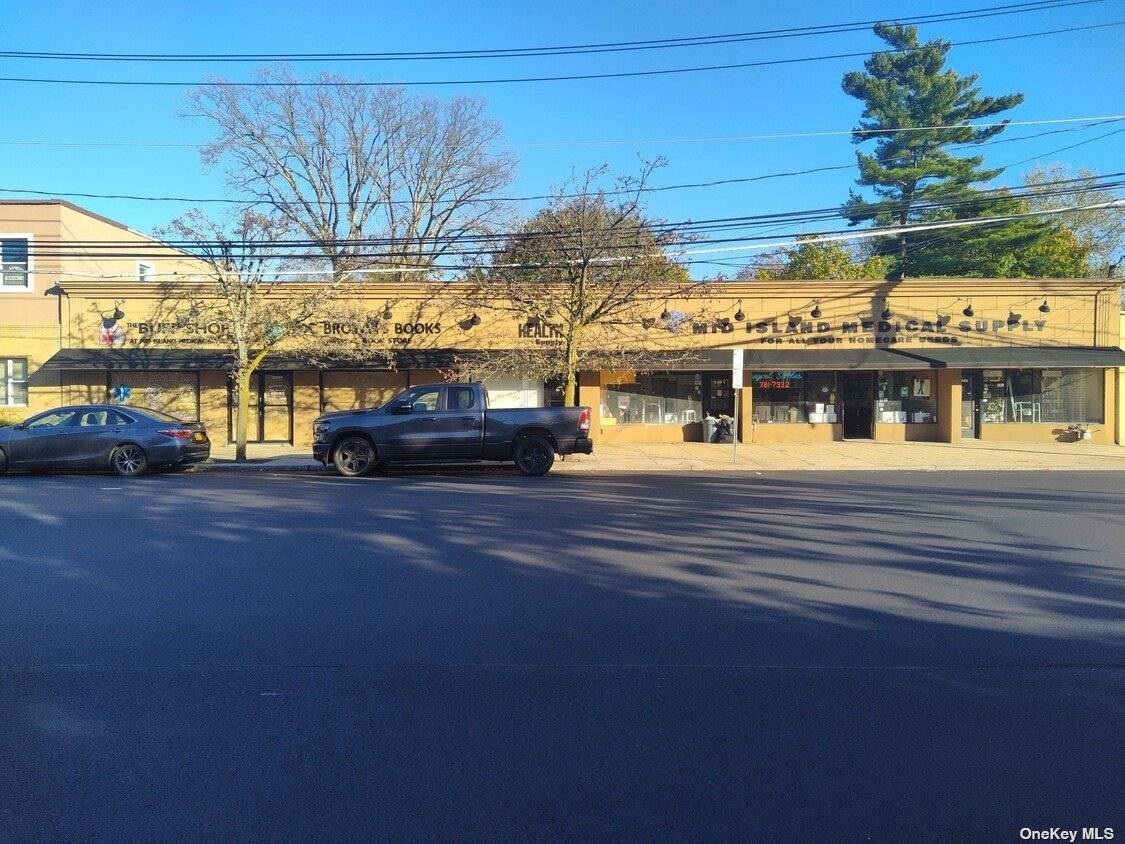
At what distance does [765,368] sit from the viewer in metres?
25.8

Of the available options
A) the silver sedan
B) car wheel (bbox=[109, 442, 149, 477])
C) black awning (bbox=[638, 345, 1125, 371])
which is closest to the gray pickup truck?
the silver sedan

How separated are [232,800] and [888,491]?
45.7 feet

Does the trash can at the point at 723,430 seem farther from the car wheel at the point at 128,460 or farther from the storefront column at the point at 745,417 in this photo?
the car wheel at the point at 128,460

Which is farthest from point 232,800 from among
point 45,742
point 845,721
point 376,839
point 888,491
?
point 888,491

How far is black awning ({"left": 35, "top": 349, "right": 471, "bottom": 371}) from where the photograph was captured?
82.2ft

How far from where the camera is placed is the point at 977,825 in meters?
3.88

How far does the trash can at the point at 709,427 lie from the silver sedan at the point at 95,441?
14.9 m

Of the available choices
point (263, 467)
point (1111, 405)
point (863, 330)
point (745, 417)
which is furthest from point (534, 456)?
point (1111, 405)

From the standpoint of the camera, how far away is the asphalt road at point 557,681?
4051 mm

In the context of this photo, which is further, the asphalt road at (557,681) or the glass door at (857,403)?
the glass door at (857,403)

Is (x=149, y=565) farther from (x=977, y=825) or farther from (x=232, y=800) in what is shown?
(x=977, y=825)

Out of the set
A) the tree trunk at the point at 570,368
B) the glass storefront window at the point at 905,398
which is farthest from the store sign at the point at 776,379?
the tree trunk at the point at 570,368

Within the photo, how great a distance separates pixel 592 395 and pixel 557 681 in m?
21.5

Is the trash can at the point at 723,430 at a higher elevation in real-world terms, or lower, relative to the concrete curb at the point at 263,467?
higher
